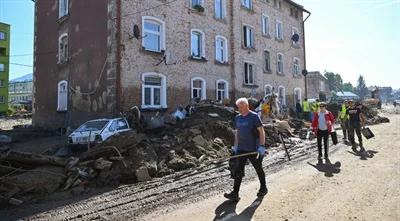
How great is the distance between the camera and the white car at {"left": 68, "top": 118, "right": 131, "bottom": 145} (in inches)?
502

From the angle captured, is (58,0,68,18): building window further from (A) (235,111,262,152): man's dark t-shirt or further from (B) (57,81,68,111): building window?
(A) (235,111,262,152): man's dark t-shirt

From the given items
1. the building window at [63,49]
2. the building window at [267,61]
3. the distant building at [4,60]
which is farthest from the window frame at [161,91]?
the distant building at [4,60]

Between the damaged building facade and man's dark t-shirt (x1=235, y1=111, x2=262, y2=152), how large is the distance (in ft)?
35.5

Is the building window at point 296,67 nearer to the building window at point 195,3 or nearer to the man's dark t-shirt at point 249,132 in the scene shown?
the building window at point 195,3

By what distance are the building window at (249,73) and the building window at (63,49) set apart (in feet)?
41.2

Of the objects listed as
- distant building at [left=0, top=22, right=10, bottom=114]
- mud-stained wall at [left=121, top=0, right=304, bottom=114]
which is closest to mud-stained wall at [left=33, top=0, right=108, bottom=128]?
mud-stained wall at [left=121, top=0, right=304, bottom=114]

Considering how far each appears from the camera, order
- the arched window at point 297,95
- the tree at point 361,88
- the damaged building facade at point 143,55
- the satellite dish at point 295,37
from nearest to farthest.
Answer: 1. the damaged building facade at point 143,55
2. the satellite dish at point 295,37
3. the arched window at point 297,95
4. the tree at point 361,88

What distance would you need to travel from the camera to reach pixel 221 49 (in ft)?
76.7

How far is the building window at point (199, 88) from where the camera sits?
20.9 m

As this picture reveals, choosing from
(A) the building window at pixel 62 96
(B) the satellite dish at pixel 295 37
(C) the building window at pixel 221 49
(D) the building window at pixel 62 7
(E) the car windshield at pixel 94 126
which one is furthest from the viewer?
(B) the satellite dish at pixel 295 37

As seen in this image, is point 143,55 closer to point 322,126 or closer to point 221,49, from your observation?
point 221,49

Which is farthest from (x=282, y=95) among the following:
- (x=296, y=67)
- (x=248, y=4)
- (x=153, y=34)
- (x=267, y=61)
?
(x=153, y=34)

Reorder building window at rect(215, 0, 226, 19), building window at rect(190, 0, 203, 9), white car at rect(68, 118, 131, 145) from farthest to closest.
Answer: building window at rect(215, 0, 226, 19) → building window at rect(190, 0, 203, 9) → white car at rect(68, 118, 131, 145)

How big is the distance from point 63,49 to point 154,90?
295 inches
